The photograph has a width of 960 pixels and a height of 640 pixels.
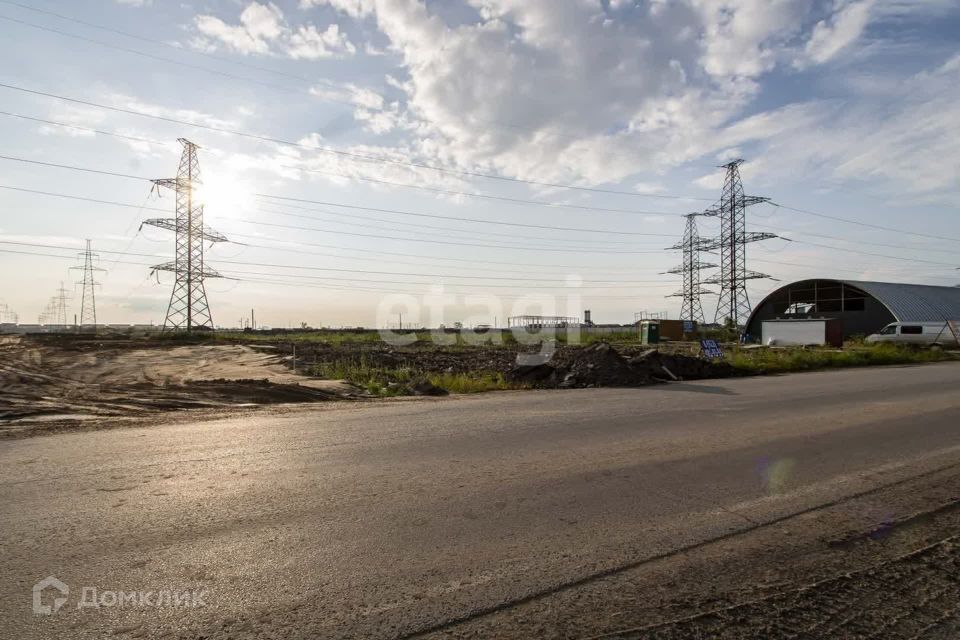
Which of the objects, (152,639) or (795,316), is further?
(795,316)

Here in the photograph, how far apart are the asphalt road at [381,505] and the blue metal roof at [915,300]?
145 feet

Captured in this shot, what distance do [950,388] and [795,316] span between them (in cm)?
3971

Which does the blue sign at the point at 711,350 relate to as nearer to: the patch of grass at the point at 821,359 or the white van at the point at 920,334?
the patch of grass at the point at 821,359

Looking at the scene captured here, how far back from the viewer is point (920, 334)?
36.8 meters

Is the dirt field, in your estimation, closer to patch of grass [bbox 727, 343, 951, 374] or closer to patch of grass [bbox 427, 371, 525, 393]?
patch of grass [bbox 427, 371, 525, 393]

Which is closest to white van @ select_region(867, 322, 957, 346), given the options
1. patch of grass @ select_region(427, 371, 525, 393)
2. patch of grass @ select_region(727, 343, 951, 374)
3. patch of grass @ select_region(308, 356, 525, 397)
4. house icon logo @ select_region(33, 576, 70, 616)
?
patch of grass @ select_region(727, 343, 951, 374)

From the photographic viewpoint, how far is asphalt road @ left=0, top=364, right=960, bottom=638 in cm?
328

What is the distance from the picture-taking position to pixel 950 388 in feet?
47.2

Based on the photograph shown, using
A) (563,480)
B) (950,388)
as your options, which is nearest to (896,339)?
(950,388)

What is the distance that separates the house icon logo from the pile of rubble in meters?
13.4

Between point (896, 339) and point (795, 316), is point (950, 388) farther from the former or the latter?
point (795, 316)

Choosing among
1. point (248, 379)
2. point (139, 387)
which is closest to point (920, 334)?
point (248, 379)

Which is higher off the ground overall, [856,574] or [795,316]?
[795,316]

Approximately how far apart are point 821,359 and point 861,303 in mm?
28645
